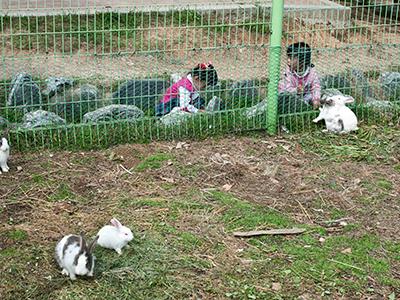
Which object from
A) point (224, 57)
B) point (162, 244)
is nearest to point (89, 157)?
point (162, 244)

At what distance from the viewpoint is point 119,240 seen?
A: 15.0ft

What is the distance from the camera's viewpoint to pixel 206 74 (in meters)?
6.68

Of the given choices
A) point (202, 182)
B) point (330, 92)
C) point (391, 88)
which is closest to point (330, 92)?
point (330, 92)

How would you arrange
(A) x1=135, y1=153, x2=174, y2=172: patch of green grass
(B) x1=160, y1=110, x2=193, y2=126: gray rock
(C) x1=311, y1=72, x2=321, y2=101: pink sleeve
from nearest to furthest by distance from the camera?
1. (A) x1=135, y1=153, x2=174, y2=172: patch of green grass
2. (B) x1=160, y1=110, x2=193, y2=126: gray rock
3. (C) x1=311, y1=72, x2=321, y2=101: pink sleeve

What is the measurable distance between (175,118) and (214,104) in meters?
0.39

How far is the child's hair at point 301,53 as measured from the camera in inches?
272

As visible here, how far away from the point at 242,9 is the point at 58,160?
4286 millimetres

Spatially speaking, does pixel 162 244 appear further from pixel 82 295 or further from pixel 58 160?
pixel 58 160

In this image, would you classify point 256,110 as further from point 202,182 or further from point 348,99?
point 202,182

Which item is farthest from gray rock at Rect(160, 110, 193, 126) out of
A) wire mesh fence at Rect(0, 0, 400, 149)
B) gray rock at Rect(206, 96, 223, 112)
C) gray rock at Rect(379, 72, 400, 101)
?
gray rock at Rect(379, 72, 400, 101)

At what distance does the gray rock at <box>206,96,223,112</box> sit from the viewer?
6656mm

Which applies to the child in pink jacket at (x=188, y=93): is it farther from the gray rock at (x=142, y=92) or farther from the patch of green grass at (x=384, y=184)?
the patch of green grass at (x=384, y=184)

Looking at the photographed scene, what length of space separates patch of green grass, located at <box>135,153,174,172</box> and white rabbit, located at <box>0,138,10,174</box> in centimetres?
99

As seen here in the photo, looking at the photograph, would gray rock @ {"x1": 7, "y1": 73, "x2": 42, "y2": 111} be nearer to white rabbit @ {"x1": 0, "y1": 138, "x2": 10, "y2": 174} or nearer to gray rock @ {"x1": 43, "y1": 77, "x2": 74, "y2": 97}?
gray rock @ {"x1": 43, "y1": 77, "x2": 74, "y2": 97}
